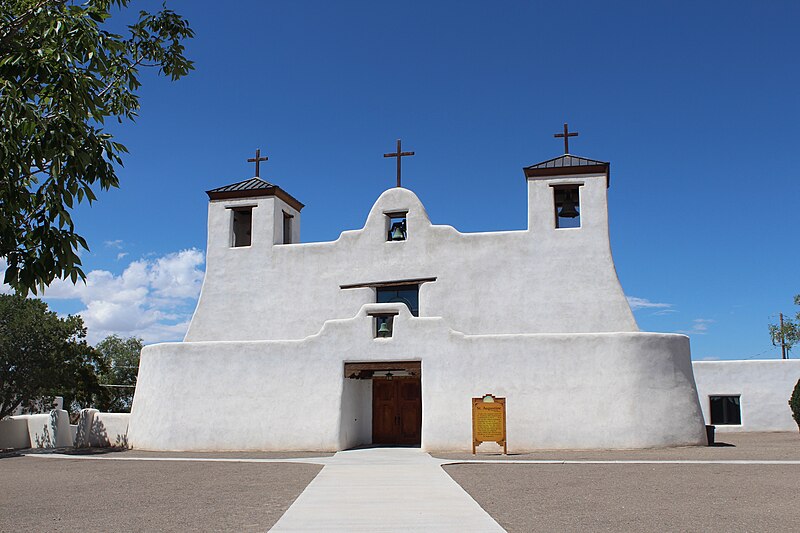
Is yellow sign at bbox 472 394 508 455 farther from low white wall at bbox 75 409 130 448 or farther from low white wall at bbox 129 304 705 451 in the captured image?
low white wall at bbox 75 409 130 448

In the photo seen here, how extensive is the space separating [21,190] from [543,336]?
1618 centimetres

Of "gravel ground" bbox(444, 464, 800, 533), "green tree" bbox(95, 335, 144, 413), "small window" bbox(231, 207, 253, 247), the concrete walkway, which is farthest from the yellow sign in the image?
"green tree" bbox(95, 335, 144, 413)

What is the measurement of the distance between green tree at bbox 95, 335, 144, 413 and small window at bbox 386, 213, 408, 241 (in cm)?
3777

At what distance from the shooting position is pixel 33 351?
32719 millimetres

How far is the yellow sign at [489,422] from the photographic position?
18891 millimetres

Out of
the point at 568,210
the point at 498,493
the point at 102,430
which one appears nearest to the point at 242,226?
the point at 102,430

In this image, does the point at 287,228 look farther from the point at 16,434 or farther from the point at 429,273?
the point at 16,434

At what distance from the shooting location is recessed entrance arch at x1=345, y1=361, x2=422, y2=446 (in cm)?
2334

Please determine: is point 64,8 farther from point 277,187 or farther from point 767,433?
point 767,433

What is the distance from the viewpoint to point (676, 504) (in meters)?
10.5

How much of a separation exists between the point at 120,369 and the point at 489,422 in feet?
188

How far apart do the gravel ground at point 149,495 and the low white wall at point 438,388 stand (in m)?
3.86

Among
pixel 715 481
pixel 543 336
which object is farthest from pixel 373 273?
pixel 715 481

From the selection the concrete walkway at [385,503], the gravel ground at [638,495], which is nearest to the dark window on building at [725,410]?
the gravel ground at [638,495]
